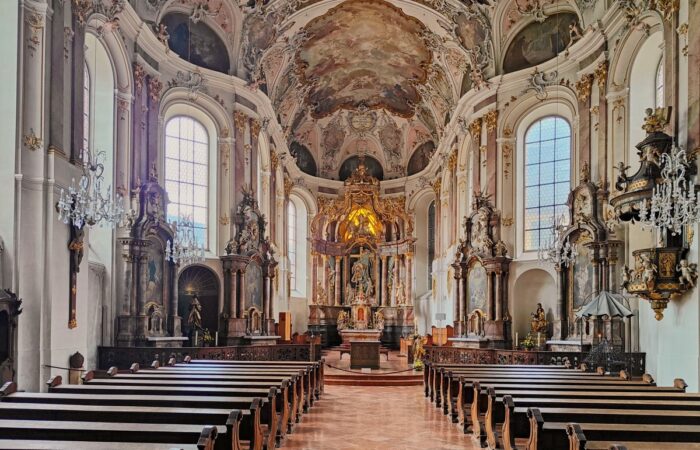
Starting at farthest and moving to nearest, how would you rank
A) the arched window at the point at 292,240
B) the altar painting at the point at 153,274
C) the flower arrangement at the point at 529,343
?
1. the arched window at the point at 292,240
2. the flower arrangement at the point at 529,343
3. the altar painting at the point at 153,274

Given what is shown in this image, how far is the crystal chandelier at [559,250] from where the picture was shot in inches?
730

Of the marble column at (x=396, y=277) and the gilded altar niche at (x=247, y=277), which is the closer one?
the gilded altar niche at (x=247, y=277)

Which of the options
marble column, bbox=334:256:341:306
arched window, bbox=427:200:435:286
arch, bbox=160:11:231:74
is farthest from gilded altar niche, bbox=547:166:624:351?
marble column, bbox=334:256:341:306

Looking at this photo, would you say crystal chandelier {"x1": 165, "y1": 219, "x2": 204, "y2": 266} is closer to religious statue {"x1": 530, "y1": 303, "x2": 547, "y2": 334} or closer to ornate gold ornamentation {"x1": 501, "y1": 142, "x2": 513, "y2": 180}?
religious statue {"x1": 530, "y1": 303, "x2": 547, "y2": 334}

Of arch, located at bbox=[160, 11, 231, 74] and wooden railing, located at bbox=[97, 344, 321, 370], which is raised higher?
arch, located at bbox=[160, 11, 231, 74]

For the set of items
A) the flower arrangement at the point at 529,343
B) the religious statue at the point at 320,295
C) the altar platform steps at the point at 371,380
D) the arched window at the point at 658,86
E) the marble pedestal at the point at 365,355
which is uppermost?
the arched window at the point at 658,86

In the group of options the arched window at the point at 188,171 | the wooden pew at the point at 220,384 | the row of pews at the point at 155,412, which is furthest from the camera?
the arched window at the point at 188,171

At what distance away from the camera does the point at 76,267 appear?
14.1 meters

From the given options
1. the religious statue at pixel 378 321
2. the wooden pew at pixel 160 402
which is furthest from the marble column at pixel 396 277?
the wooden pew at pixel 160 402

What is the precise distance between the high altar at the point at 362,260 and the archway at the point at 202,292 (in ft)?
43.5

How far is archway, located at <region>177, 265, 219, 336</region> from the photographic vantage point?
2256 centimetres

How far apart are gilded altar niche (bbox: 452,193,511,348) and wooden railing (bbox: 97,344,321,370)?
5624 mm

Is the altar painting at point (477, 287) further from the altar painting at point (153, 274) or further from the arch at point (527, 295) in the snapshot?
the altar painting at point (153, 274)

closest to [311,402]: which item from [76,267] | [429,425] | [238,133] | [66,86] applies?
[429,425]
